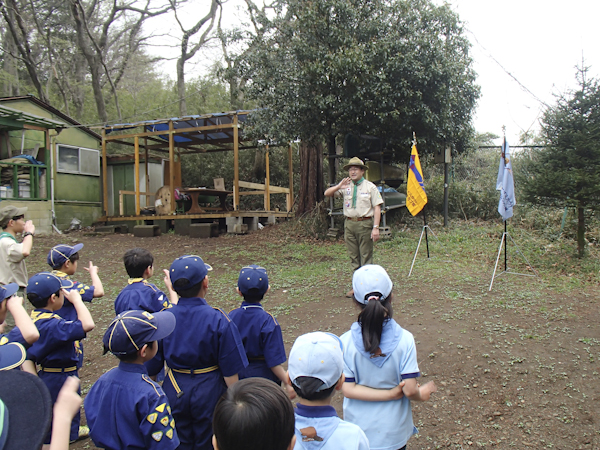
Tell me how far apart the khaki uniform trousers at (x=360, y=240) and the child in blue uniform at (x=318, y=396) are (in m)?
4.82

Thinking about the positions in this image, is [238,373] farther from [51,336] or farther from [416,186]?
[416,186]

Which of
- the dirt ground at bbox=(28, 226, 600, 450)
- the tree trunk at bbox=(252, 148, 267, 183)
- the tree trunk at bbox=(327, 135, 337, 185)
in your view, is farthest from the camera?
the tree trunk at bbox=(252, 148, 267, 183)

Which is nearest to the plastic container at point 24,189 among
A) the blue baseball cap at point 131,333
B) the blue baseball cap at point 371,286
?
the blue baseball cap at point 131,333

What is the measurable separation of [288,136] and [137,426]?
9119 mm

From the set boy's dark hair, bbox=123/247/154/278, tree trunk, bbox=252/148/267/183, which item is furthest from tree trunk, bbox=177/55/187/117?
boy's dark hair, bbox=123/247/154/278

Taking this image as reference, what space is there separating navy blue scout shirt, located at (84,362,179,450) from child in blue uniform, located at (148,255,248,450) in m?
0.33

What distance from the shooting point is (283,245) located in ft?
34.8

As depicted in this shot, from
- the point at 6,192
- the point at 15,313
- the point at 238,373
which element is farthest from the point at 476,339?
the point at 6,192

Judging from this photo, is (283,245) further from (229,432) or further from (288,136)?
(229,432)

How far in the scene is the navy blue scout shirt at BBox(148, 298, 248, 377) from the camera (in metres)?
2.18

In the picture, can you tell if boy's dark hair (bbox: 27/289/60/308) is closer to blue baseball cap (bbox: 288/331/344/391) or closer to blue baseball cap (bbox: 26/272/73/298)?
blue baseball cap (bbox: 26/272/73/298)

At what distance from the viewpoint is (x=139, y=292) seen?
2.98 m

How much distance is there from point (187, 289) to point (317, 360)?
3.56ft

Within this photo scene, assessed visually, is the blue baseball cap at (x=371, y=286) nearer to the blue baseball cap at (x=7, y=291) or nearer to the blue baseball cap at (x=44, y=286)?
the blue baseball cap at (x=7, y=291)
